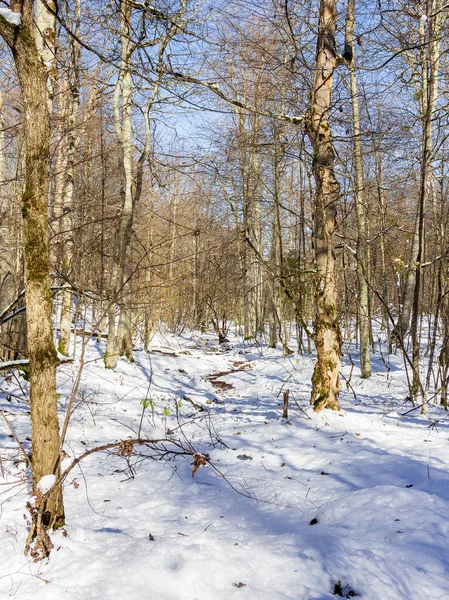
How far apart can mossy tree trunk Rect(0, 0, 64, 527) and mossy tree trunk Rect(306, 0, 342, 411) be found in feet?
13.6

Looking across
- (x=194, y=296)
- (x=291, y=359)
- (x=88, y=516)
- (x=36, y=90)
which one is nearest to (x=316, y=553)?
(x=88, y=516)

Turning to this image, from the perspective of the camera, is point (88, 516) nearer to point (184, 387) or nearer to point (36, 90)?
point (36, 90)

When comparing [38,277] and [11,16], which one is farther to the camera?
[38,277]

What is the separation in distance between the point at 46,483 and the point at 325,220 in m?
4.76

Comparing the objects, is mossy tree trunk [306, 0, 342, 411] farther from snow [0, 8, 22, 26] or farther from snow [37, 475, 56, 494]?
snow [0, 8, 22, 26]

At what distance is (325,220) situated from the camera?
5949 mm

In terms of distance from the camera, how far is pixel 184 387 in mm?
9711

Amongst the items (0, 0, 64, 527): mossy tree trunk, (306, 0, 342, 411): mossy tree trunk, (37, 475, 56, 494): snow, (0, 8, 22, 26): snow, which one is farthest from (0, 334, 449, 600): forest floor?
(0, 8, 22, 26): snow

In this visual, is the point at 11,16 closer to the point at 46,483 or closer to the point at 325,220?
the point at 46,483

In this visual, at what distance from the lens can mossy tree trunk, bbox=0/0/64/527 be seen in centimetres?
253

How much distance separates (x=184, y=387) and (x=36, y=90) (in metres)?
7.90

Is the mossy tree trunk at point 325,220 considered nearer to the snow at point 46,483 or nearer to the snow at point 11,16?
the snow at point 46,483

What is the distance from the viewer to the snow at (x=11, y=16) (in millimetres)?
2341

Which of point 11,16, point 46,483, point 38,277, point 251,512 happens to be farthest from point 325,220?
point 46,483
